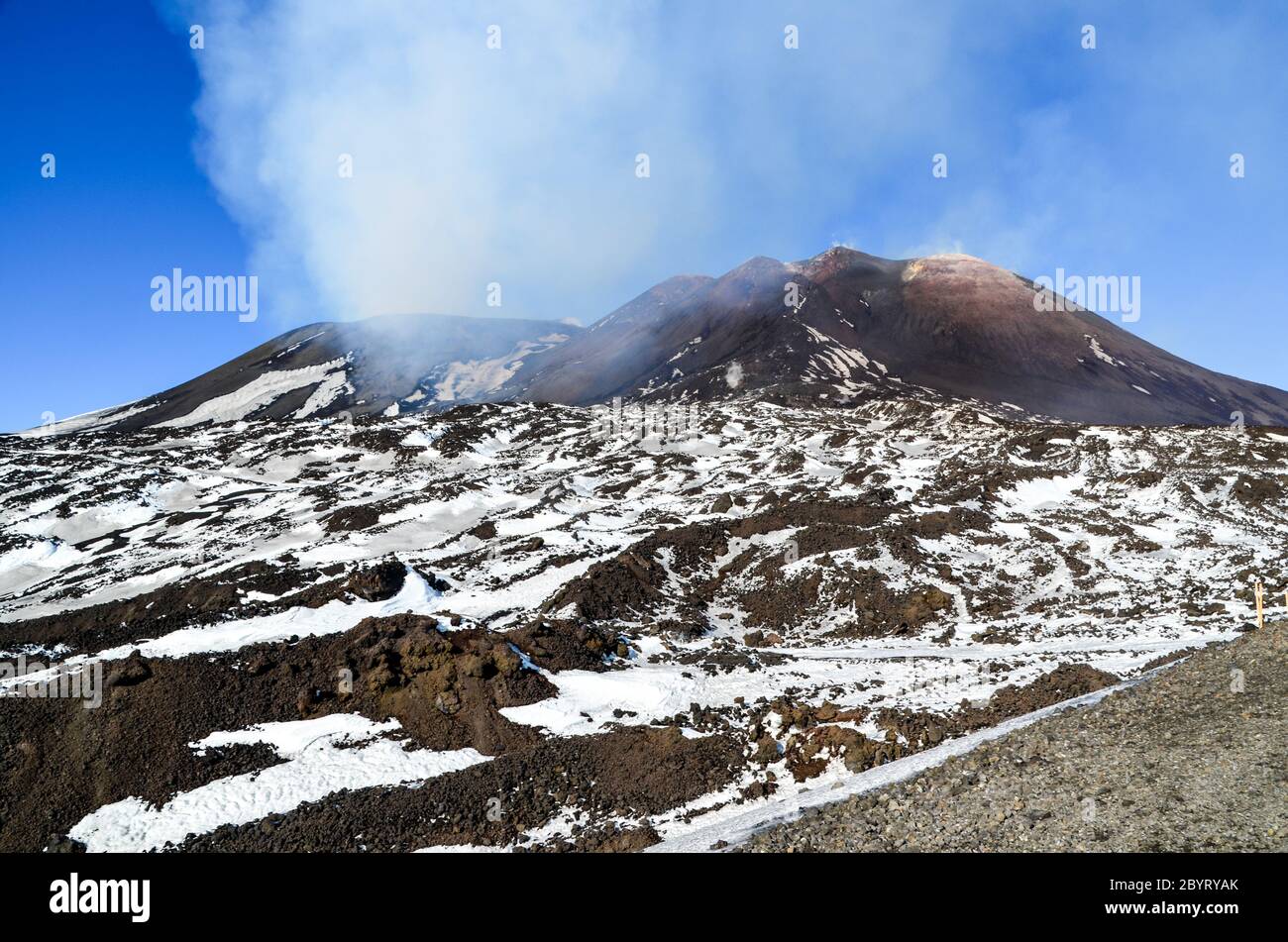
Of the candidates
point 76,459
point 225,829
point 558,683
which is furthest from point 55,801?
point 76,459

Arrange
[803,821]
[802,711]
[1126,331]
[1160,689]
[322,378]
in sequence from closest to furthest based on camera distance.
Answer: [803,821], [1160,689], [802,711], [322,378], [1126,331]

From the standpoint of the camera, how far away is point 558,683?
22812 millimetres

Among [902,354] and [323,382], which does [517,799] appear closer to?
[902,354]

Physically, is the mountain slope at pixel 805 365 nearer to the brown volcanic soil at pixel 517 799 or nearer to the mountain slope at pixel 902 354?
the mountain slope at pixel 902 354

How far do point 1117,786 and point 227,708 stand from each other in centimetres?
2112

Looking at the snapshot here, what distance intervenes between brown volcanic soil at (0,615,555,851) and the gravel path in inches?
448

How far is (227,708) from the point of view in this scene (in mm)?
20422

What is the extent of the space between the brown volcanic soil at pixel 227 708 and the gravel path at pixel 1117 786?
1138 centimetres

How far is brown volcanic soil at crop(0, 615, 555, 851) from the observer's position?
17.2 metres

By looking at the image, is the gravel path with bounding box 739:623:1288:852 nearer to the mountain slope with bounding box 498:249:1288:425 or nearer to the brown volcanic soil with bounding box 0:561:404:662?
the brown volcanic soil with bounding box 0:561:404:662

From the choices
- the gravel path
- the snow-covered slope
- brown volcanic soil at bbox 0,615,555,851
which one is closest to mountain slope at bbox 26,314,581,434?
the snow-covered slope

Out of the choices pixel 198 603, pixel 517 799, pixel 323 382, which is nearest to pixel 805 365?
pixel 323 382
